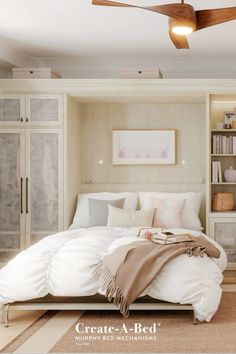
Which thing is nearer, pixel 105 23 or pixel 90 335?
pixel 90 335

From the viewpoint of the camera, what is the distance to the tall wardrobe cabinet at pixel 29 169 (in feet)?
19.3

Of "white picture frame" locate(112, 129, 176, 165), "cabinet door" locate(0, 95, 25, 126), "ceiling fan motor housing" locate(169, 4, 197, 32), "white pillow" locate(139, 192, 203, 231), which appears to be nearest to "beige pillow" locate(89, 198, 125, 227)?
"white pillow" locate(139, 192, 203, 231)

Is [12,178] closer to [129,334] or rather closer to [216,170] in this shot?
[216,170]

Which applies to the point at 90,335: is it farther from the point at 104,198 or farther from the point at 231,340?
the point at 104,198

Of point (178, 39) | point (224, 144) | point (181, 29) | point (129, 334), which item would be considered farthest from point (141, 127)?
point (129, 334)

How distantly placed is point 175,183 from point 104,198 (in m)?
0.92

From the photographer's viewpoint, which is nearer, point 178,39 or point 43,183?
point 178,39

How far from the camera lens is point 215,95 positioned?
5914 millimetres

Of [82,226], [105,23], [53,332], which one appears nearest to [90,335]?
[53,332]

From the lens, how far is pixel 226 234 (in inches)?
230

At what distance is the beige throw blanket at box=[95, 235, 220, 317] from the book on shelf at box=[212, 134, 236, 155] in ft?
7.33

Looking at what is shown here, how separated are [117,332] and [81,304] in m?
0.45

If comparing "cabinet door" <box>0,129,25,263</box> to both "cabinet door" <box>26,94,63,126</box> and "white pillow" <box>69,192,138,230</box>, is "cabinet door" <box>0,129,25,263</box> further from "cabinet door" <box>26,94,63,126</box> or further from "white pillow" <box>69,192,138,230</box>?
"white pillow" <box>69,192,138,230</box>

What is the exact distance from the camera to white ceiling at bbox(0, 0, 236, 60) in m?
4.45
